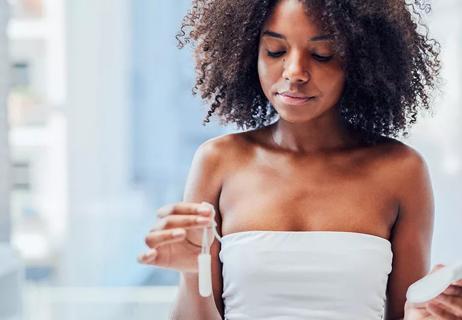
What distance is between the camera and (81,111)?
1582 mm

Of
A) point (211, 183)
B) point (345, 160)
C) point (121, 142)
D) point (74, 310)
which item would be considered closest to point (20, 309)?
point (74, 310)

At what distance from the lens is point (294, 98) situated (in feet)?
2.46

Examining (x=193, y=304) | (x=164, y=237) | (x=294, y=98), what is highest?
(x=294, y=98)

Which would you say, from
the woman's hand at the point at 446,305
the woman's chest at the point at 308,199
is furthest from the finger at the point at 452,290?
the woman's chest at the point at 308,199

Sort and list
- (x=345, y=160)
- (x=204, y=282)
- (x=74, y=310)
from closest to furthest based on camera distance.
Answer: (x=204, y=282) < (x=345, y=160) < (x=74, y=310)

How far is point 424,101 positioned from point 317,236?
0.22 meters

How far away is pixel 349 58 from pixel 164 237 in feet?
0.92

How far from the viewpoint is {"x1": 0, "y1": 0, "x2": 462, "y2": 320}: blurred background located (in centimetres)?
152

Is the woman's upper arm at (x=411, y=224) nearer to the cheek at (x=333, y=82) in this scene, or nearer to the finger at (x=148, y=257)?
the cheek at (x=333, y=82)

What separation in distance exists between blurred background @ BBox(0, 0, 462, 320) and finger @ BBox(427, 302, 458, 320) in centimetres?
82

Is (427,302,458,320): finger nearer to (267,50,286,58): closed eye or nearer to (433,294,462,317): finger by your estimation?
(433,294,462,317): finger

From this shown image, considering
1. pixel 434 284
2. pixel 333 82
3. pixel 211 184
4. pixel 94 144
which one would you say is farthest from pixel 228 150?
pixel 94 144

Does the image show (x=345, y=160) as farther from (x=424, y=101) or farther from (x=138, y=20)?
(x=138, y=20)

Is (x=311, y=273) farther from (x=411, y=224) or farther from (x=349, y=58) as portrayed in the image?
(x=349, y=58)
